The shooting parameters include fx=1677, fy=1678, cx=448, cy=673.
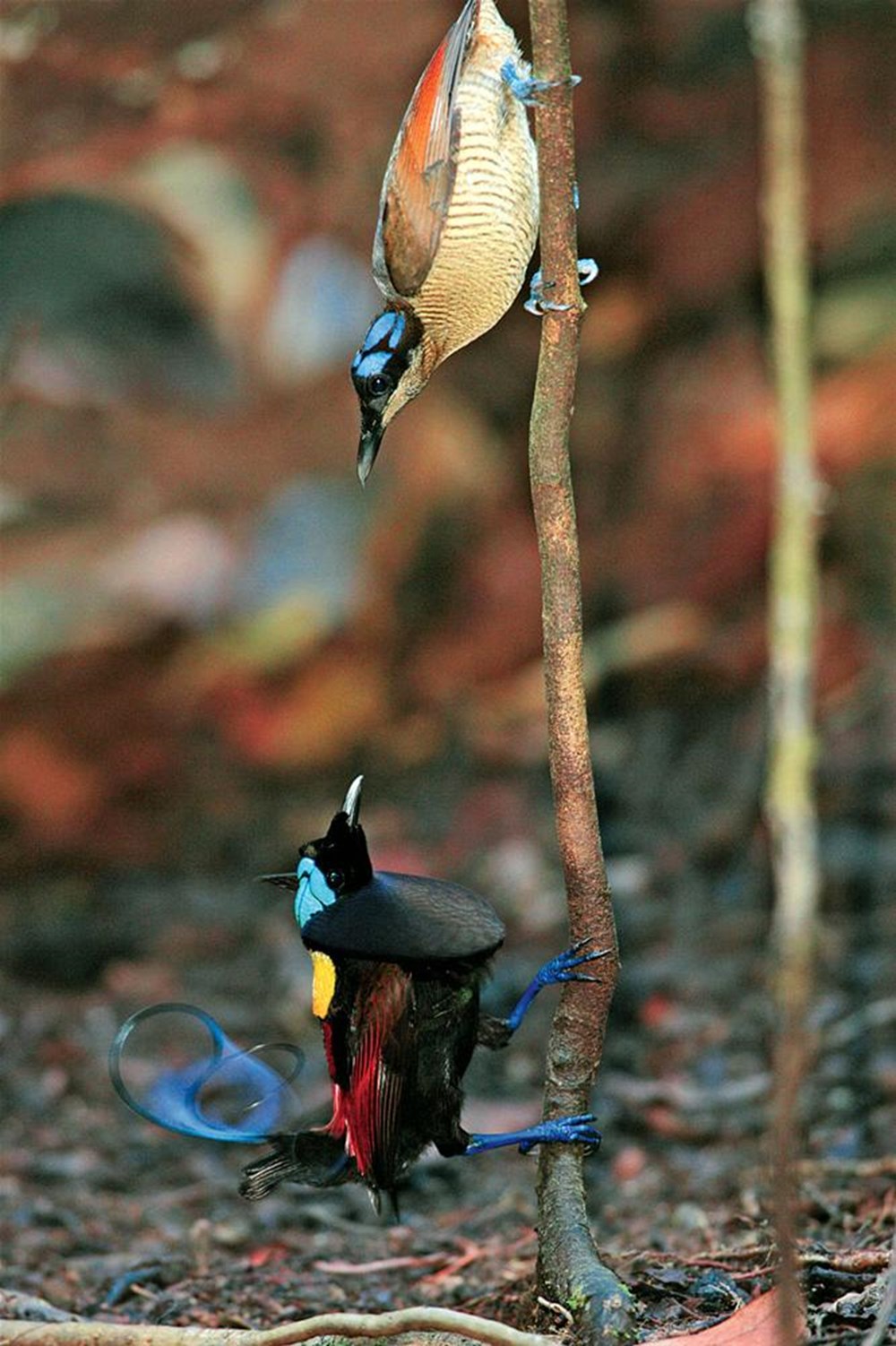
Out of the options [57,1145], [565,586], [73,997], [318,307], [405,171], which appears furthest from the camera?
[318,307]

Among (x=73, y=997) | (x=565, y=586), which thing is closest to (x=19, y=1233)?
(x=73, y=997)

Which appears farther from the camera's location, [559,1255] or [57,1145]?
[57,1145]

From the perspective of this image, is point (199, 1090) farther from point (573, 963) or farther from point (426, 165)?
point (426, 165)

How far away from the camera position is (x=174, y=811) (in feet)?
19.6

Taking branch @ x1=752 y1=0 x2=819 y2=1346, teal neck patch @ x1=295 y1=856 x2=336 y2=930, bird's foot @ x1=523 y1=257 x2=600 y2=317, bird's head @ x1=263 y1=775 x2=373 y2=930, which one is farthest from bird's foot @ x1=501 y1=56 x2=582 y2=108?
teal neck patch @ x1=295 y1=856 x2=336 y2=930

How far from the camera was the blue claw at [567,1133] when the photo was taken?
94.1 inches

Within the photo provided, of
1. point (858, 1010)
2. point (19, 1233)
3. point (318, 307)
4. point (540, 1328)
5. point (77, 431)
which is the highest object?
point (318, 307)

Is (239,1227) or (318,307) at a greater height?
(318,307)

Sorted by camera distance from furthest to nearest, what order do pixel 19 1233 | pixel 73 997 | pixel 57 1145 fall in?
pixel 73 997
pixel 57 1145
pixel 19 1233

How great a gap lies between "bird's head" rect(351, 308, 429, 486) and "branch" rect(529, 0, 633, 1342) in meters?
0.46

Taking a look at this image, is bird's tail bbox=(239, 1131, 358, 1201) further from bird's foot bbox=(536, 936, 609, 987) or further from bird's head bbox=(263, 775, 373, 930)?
bird's foot bbox=(536, 936, 609, 987)

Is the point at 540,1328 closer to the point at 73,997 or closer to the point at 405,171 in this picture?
the point at 405,171

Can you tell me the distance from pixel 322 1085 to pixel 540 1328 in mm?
2267

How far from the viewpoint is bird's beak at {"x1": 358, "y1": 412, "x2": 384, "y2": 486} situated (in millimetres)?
2658
